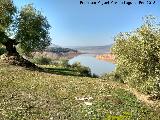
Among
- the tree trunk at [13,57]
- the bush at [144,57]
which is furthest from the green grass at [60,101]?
the tree trunk at [13,57]

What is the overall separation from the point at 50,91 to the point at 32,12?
95.9 ft

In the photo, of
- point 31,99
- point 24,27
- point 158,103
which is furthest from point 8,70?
point 158,103

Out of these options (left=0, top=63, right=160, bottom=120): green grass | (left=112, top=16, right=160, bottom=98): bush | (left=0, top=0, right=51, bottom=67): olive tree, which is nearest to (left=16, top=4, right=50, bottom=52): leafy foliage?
(left=0, top=0, right=51, bottom=67): olive tree

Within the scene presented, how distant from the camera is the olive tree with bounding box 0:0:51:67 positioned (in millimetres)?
64375

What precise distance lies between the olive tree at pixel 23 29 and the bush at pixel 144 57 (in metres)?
27.5

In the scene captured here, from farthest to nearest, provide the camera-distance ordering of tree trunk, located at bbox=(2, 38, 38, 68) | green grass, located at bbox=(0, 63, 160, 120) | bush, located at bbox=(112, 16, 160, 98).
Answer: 1. tree trunk, located at bbox=(2, 38, 38, 68)
2. bush, located at bbox=(112, 16, 160, 98)
3. green grass, located at bbox=(0, 63, 160, 120)

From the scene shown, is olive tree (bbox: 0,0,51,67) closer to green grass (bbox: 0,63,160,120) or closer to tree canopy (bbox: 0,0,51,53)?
tree canopy (bbox: 0,0,51,53)

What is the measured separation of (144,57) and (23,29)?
3197cm

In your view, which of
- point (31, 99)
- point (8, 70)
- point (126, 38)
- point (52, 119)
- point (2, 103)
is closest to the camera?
point (52, 119)

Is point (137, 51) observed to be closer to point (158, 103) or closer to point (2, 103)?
point (158, 103)

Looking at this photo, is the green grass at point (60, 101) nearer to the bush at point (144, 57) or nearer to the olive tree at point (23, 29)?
the bush at point (144, 57)

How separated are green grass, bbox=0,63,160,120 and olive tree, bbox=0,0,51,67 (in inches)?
689

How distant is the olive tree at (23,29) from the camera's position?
64.4 meters

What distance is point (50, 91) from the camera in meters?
40.8
